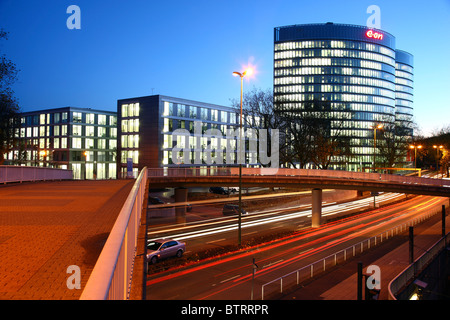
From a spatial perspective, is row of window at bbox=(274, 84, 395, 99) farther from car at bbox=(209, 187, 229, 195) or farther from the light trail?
the light trail

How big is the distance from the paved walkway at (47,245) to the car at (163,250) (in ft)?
32.0

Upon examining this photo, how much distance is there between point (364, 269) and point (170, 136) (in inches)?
1870

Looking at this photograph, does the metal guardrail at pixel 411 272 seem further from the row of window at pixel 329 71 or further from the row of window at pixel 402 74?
the row of window at pixel 402 74

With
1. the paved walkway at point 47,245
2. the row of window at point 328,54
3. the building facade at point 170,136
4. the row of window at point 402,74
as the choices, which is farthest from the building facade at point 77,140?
the row of window at point 402,74

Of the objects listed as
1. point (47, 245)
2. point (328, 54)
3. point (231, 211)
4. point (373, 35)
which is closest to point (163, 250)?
point (47, 245)

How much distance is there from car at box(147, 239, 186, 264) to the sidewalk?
28.0 feet

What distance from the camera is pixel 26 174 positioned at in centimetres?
2361

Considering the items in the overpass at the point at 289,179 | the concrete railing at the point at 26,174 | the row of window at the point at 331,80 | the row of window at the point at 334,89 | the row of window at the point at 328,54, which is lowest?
the overpass at the point at 289,179

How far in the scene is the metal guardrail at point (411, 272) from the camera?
1605 cm

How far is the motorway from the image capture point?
1716 centimetres

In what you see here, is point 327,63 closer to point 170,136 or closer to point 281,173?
point 170,136

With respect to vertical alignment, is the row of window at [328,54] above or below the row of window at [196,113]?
above

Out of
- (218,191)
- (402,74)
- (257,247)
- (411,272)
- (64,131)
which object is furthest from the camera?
(402,74)
